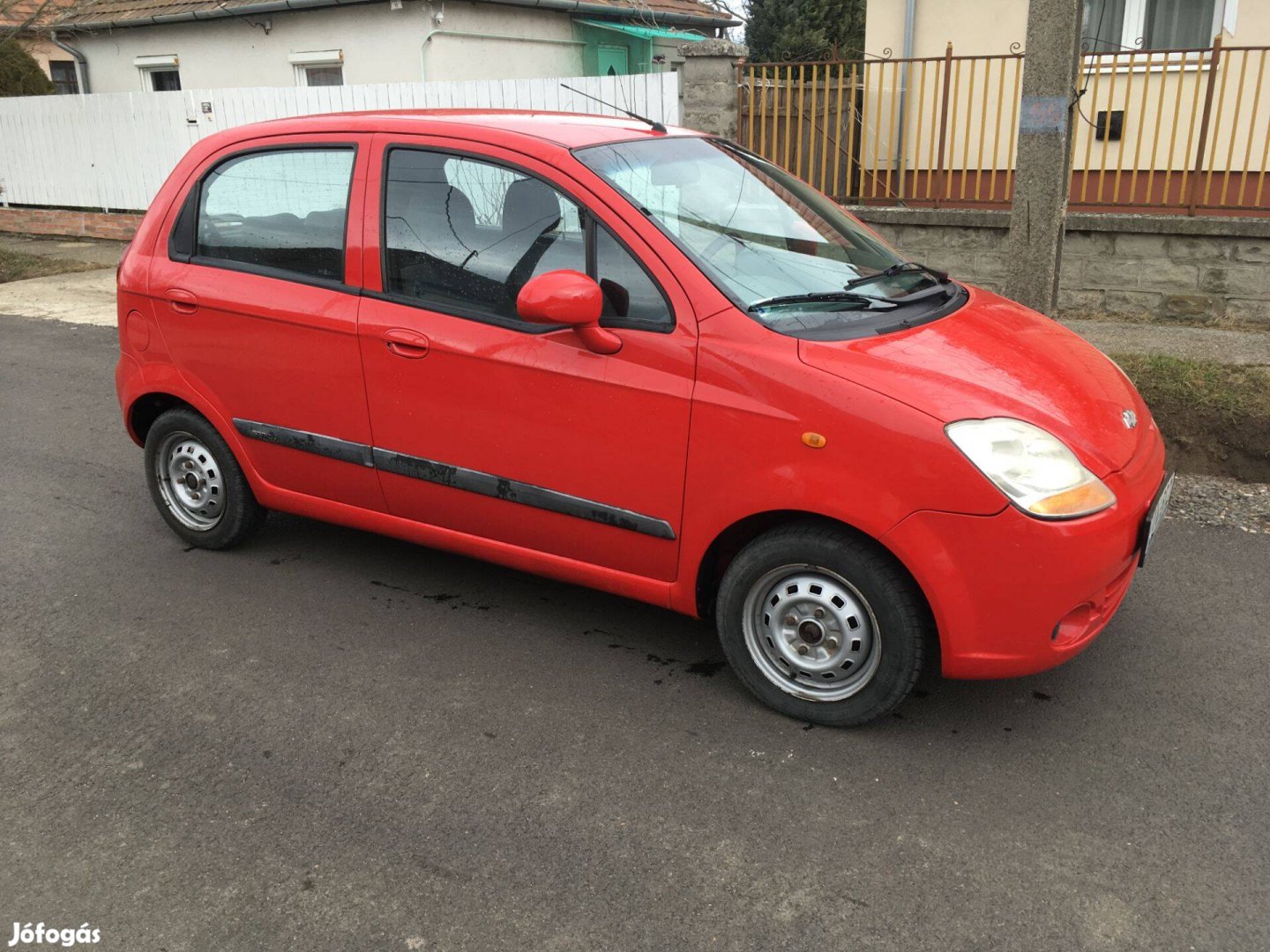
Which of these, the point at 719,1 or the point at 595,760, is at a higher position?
the point at 719,1

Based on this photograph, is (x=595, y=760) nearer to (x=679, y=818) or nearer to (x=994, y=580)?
(x=679, y=818)

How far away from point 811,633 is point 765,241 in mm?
1394

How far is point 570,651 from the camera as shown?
4.15m

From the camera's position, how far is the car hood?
3326 millimetres

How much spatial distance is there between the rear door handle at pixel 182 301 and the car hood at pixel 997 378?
8.55 feet

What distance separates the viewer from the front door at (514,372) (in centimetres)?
367

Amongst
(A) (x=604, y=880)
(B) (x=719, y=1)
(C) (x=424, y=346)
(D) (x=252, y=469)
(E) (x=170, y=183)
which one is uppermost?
(B) (x=719, y=1)

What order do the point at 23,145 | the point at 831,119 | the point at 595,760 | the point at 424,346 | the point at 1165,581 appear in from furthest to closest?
1. the point at 23,145
2. the point at 831,119
3. the point at 1165,581
4. the point at 424,346
5. the point at 595,760

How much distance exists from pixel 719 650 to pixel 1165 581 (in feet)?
6.21

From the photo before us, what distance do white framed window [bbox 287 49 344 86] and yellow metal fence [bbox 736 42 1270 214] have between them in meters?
7.56

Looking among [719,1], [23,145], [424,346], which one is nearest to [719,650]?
[424,346]

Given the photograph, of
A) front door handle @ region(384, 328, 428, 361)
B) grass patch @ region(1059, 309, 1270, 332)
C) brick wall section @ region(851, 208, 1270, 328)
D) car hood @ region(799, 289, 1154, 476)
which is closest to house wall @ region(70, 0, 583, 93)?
brick wall section @ region(851, 208, 1270, 328)

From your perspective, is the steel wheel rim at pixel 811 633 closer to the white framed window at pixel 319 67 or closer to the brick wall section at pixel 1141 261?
the brick wall section at pixel 1141 261

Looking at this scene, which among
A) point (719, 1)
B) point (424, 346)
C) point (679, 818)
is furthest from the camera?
point (719, 1)
